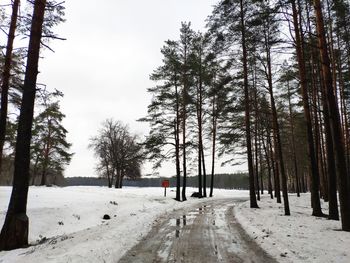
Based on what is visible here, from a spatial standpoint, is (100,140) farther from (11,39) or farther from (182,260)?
(182,260)

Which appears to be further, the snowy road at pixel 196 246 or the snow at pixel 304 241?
the snowy road at pixel 196 246

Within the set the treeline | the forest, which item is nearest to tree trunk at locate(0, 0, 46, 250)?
the forest

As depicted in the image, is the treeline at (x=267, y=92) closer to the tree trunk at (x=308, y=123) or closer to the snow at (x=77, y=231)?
the tree trunk at (x=308, y=123)

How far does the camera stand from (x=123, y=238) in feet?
27.1

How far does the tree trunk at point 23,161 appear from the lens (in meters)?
7.68

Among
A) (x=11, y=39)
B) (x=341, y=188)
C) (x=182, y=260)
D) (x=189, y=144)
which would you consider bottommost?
(x=182, y=260)

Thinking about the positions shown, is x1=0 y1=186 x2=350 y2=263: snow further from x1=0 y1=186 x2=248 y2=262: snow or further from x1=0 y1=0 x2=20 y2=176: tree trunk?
x1=0 y1=0 x2=20 y2=176: tree trunk

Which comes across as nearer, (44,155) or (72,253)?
(72,253)

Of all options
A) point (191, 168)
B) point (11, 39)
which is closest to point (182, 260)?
point (11, 39)

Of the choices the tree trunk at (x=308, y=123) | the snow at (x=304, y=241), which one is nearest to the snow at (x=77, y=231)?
the snow at (x=304, y=241)

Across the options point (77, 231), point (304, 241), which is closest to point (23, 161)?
point (77, 231)

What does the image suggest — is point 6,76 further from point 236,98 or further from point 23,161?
point 236,98

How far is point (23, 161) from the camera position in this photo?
811 cm

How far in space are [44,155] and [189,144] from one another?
19.9 m
